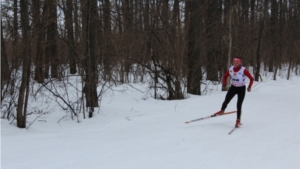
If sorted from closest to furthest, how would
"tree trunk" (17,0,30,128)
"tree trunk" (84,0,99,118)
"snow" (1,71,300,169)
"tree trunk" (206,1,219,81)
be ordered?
"snow" (1,71,300,169) < "tree trunk" (17,0,30,128) < "tree trunk" (84,0,99,118) < "tree trunk" (206,1,219,81)

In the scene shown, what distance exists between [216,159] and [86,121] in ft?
14.2

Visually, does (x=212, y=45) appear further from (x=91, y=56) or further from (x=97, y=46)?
(x=91, y=56)

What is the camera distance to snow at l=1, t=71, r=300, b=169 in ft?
15.9

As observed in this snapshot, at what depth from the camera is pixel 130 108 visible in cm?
975

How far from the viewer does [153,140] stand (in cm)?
621

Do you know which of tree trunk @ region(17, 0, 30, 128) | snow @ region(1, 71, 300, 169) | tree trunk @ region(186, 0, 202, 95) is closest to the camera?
snow @ region(1, 71, 300, 169)

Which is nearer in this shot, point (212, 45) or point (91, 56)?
point (91, 56)

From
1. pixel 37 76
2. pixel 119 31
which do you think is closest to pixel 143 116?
pixel 37 76

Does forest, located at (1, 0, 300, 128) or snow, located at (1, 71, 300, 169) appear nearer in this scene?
snow, located at (1, 71, 300, 169)

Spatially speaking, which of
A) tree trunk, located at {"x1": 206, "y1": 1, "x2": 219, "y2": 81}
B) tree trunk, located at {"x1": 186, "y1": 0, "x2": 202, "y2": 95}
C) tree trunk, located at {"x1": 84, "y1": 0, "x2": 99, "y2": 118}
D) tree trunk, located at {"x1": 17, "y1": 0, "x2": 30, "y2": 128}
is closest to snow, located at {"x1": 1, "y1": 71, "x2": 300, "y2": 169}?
tree trunk, located at {"x1": 17, "y1": 0, "x2": 30, "y2": 128}

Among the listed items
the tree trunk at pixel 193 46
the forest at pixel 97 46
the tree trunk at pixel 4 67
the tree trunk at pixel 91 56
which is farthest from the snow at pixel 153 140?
the tree trunk at pixel 193 46

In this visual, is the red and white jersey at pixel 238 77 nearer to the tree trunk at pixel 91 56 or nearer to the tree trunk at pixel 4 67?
the tree trunk at pixel 91 56

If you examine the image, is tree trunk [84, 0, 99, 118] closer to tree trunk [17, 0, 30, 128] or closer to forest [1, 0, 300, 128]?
forest [1, 0, 300, 128]

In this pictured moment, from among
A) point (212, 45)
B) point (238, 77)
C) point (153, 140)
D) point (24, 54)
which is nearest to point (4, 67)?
point (24, 54)
